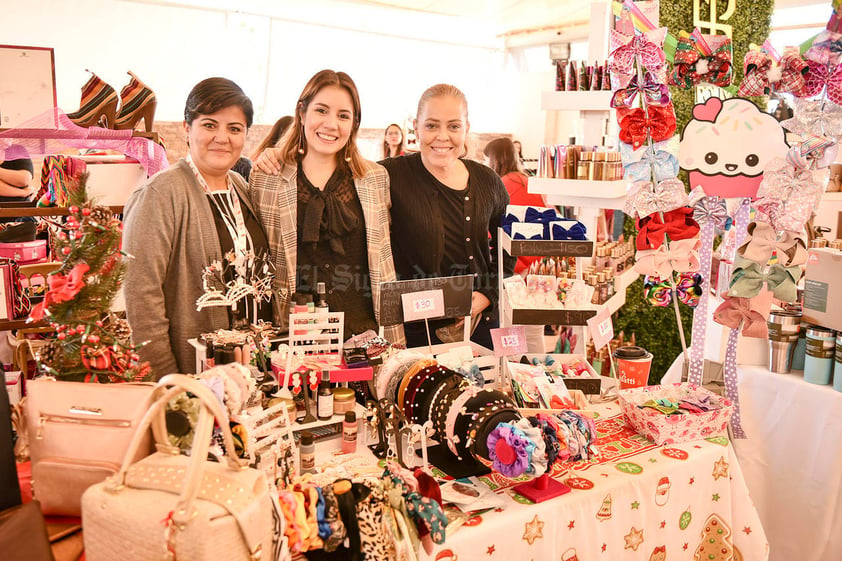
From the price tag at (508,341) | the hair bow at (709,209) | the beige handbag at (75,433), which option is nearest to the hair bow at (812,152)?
the hair bow at (709,209)

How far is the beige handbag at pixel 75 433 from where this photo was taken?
4.42 feet

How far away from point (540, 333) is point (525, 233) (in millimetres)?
476

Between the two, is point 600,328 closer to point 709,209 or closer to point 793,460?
point 709,209

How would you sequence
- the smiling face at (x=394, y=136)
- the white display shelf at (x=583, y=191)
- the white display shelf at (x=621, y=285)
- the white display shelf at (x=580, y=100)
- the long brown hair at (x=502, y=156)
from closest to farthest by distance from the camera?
the white display shelf at (x=580, y=100), the white display shelf at (x=583, y=191), the white display shelf at (x=621, y=285), the long brown hair at (x=502, y=156), the smiling face at (x=394, y=136)

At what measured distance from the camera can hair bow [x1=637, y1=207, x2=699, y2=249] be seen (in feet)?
7.38

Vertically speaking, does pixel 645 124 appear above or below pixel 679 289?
above

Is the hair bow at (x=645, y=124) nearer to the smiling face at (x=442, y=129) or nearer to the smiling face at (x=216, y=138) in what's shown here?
the smiling face at (x=442, y=129)

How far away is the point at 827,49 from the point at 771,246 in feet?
2.27

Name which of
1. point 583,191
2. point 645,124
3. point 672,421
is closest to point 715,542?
point 672,421

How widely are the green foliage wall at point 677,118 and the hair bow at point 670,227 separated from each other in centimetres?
193

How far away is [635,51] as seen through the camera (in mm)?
2170

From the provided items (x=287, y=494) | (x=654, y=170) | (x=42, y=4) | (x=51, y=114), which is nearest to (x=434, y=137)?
(x=654, y=170)

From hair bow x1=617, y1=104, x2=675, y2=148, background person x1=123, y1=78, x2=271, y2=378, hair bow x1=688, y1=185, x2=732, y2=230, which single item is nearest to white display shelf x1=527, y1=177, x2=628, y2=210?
hair bow x1=688, y1=185, x2=732, y2=230

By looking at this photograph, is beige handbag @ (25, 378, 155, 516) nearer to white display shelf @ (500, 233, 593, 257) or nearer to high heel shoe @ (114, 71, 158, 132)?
white display shelf @ (500, 233, 593, 257)
